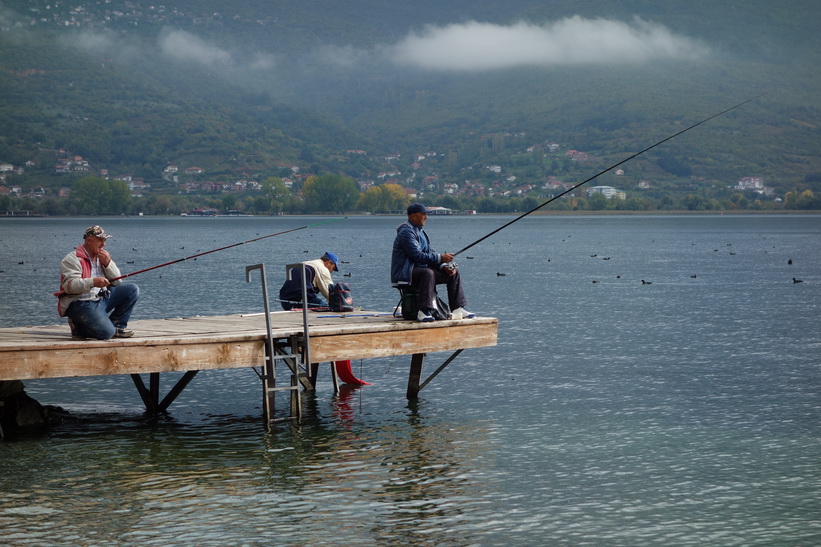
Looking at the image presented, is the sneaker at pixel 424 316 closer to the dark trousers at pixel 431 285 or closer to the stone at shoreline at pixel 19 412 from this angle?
the dark trousers at pixel 431 285

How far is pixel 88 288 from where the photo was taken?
14422mm

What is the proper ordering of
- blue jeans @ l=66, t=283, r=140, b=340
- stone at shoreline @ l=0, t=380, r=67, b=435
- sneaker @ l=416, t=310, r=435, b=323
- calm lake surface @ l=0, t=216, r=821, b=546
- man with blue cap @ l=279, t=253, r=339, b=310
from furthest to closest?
man with blue cap @ l=279, t=253, r=339, b=310, sneaker @ l=416, t=310, r=435, b=323, stone at shoreline @ l=0, t=380, r=67, b=435, blue jeans @ l=66, t=283, r=140, b=340, calm lake surface @ l=0, t=216, r=821, b=546

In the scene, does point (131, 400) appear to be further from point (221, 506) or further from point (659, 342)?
point (659, 342)

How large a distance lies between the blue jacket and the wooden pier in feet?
2.58

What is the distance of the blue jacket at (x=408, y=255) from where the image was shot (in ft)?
54.6

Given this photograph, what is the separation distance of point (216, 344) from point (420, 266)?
364 cm

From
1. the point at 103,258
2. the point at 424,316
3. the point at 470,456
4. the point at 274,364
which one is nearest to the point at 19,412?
the point at 103,258

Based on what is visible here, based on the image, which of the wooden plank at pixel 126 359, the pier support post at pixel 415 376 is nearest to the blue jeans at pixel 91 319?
the wooden plank at pixel 126 359

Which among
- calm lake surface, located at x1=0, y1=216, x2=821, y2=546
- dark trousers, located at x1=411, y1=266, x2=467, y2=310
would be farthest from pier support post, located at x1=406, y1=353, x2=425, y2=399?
dark trousers, located at x1=411, y1=266, x2=467, y2=310

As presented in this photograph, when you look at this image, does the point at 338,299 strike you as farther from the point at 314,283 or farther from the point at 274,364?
the point at 274,364

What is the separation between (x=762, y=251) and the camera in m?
98.1

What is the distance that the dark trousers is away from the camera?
1678 cm

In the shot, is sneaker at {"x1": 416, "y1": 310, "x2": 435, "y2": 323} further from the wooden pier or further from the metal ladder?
the metal ladder

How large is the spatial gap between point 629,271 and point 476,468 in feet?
181
